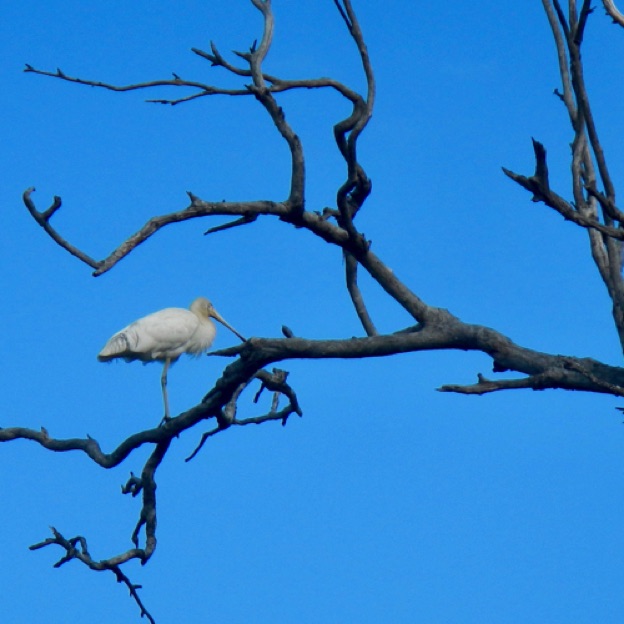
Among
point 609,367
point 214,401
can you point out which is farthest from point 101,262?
point 609,367

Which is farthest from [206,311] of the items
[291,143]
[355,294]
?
[291,143]

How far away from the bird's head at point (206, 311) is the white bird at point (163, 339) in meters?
0.19

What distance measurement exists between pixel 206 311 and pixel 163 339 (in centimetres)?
155

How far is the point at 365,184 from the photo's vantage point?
678 centimetres

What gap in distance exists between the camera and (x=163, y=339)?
509 inches

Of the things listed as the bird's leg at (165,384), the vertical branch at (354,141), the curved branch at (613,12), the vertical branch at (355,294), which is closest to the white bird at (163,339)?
the bird's leg at (165,384)

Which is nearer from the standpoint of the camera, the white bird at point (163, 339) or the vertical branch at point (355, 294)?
the vertical branch at point (355, 294)

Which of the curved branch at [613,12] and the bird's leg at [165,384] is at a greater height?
the bird's leg at [165,384]

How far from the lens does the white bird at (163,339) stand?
1252 cm

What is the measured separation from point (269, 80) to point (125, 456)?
2.44m

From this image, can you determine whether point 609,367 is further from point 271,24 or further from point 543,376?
point 271,24

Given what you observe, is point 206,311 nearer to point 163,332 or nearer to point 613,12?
point 163,332

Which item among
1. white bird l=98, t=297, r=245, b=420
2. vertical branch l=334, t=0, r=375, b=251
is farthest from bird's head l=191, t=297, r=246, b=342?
vertical branch l=334, t=0, r=375, b=251

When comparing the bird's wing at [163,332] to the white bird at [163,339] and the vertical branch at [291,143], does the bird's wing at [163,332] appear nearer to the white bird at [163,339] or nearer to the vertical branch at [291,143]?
the white bird at [163,339]
